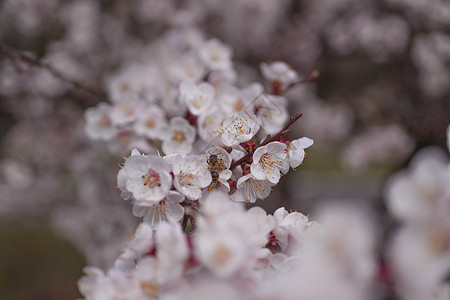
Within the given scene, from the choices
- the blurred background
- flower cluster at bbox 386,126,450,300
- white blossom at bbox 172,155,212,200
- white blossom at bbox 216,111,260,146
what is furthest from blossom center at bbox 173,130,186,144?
the blurred background

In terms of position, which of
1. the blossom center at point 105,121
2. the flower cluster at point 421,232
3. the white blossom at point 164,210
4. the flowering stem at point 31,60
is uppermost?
the flowering stem at point 31,60

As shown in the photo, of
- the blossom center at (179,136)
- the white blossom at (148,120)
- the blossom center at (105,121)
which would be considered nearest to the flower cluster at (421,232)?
the blossom center at (179,136)

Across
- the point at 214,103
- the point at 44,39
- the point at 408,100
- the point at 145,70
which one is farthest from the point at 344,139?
the point at 44,39

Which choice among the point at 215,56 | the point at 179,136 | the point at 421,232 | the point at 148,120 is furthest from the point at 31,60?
the point at 421,232

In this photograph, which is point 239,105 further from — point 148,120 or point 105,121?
point 105,121

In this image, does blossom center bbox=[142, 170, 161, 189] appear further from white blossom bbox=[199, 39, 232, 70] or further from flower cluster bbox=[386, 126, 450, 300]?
white blossom bbox=[199, 39, 232, 70]

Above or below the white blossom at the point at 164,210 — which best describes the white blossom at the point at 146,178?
above

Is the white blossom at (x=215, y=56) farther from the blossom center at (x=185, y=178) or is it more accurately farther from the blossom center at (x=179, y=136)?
the blossom center at (x=185, y=178)
